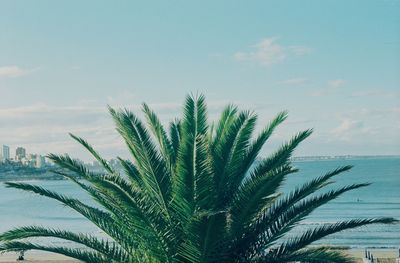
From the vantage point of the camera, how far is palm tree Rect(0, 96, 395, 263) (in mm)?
8594

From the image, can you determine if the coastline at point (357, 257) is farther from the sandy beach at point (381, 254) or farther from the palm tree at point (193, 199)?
the palm tree at point (193, 199)

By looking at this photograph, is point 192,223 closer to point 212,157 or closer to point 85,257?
point 212,157

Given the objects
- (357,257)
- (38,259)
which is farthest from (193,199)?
(38,259)

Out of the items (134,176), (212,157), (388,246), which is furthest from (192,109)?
(388,246)

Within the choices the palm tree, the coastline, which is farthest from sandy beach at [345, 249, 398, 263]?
the palm tree

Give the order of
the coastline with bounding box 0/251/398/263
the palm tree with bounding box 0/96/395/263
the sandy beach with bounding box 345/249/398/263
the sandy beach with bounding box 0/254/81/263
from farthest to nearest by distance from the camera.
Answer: the sandy beach with bounding box 0/254/81/263 → the sandy beach with bounding box 345/249/398/263 → the coastline with bounding box 0/251/398/263 → the palm tree with bounding box 0/96/395/263

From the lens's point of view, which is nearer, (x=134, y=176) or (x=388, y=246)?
(x=134, y=176)

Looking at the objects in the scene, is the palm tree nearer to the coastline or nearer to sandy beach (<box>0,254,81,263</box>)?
the coastline

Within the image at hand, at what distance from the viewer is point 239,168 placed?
9.59 m

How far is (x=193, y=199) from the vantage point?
8.55 meters

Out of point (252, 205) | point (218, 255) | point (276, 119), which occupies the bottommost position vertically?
point (218, 255)

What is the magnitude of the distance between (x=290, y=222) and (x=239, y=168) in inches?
42.5

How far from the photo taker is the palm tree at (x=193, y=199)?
859 cm

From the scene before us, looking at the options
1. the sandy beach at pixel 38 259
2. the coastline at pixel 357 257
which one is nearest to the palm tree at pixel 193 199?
the coastline at pixel 357 257
